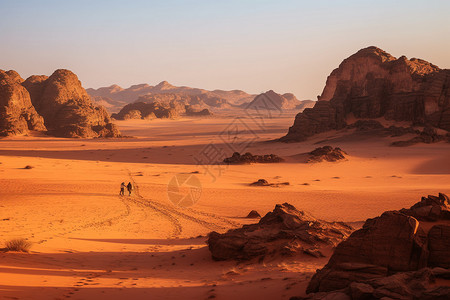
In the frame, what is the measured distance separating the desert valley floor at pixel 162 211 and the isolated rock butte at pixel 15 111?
430 inches

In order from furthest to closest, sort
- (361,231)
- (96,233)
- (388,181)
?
1. (388,181)
2. (96,233)
3. (361,231)

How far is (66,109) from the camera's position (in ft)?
183

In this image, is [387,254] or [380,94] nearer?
[387,254]

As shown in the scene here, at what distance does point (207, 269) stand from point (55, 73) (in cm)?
5877

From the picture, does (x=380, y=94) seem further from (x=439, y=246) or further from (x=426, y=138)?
(x=439, y=246)

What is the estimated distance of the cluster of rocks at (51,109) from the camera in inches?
1994

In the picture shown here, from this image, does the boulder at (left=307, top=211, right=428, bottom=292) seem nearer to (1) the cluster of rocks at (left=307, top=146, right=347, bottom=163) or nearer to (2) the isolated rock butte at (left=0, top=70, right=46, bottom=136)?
(1) the cluster of rocks at (left=307, top=146, right=347, bottom=163)

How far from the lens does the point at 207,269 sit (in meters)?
9.59

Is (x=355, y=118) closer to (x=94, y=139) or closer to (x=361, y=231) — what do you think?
(x=94, y=139)

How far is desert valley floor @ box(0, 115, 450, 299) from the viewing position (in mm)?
8008

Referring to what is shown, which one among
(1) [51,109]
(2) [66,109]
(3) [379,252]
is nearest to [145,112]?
(1) [51,109]

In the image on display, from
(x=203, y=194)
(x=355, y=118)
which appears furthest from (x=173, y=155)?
(x=355, y=118)

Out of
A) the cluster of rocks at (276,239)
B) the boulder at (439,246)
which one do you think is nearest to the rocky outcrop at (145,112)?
the cluster of rocks at (276,239)

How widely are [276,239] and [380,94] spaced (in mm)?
41385
